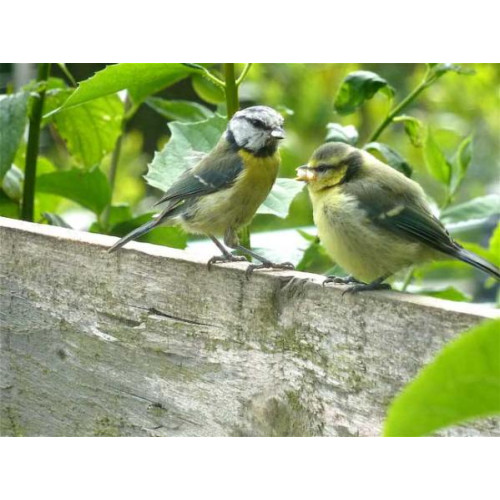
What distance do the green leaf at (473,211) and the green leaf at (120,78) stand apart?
0.56 m

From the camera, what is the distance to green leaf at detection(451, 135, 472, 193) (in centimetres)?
163

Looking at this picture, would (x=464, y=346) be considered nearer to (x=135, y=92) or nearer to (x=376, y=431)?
(x=376, y=431)

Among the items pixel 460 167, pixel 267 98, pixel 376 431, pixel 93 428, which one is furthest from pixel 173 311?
pixel 267 98

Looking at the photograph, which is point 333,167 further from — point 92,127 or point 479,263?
point 92,127

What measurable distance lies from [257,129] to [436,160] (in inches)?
14.0

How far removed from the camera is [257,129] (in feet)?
5.18

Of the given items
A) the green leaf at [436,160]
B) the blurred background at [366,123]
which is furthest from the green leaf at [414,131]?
the blurred background at [366,123]

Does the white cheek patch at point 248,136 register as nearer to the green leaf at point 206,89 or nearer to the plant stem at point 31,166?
the green leaf at point 206,89

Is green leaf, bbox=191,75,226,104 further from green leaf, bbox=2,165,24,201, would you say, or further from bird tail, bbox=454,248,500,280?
bird tail, bbox=454,248,500,280

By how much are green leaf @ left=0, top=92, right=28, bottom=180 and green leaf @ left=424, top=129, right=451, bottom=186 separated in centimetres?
75

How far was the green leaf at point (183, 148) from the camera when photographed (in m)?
1.46

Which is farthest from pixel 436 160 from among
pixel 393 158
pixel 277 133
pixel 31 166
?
pixel 31 166

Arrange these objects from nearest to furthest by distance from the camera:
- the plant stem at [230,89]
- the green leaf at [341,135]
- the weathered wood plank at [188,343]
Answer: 1. the weathered wood plank at [188,343]
2. the plant stem at [230,89]
3. the green leaf at [341,135]

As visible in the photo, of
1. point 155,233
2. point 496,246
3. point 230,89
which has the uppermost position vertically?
point 230,89
